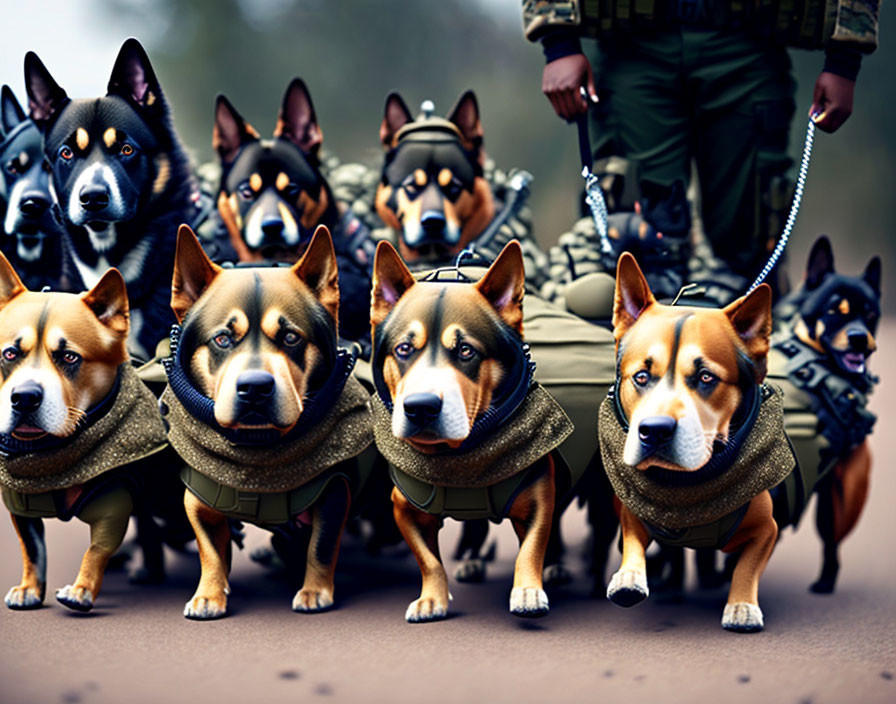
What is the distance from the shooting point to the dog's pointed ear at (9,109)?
196 inches

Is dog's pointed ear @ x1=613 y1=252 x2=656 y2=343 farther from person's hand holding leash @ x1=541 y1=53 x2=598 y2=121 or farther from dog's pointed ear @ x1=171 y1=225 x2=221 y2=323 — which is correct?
dog's pointed ear @ x1=171 y1=225 x2=221 y2=323

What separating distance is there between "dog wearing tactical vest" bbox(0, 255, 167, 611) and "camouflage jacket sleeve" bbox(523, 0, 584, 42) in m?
2.00

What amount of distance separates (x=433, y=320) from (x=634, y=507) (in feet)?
2.91

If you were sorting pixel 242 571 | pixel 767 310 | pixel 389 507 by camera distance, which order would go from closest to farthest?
pixel 767 310, pixel 389 507, pixel 242 571

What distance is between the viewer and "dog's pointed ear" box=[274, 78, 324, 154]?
4.90 m

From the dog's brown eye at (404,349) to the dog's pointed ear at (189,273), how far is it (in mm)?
707

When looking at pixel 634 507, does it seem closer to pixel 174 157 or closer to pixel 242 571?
pixel 242 571

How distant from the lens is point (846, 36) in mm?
4320

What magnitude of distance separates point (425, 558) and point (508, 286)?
964 mm

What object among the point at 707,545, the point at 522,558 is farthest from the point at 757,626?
the point at 522,558

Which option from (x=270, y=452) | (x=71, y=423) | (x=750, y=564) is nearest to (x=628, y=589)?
(x=750, y=564)

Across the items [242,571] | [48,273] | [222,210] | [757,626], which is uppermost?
[222,210]

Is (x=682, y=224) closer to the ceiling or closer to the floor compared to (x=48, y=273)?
closer to the ceiling

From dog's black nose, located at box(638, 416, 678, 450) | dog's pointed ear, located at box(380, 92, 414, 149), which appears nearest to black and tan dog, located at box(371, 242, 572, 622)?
dog's black nose, located at box(638, 416, 678, 450)
